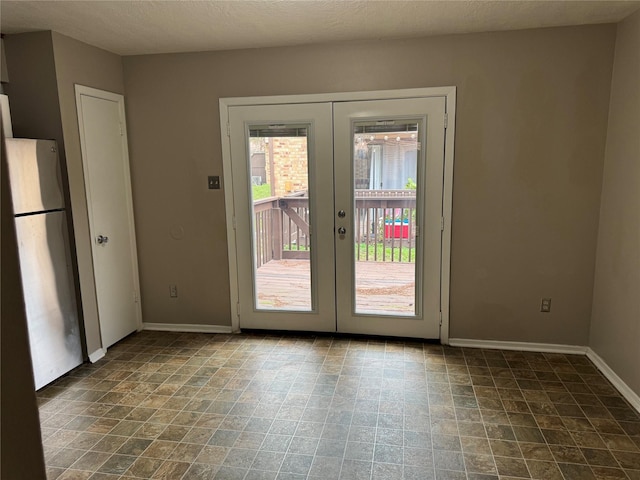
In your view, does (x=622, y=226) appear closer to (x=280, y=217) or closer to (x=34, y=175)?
(x=280, y=217)

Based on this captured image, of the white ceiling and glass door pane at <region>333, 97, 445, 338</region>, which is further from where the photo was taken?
glass door pane at <region>333, 97, 445, 338</region>

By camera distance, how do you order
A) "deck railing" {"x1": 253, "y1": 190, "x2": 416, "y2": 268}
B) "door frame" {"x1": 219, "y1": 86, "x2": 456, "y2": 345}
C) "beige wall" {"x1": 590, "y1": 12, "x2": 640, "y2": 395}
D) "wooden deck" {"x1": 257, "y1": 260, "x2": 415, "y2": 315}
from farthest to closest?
"wooden deck" {"x1": 257, "y1": 260, "x2": 415, "y2": 315} → "deck railing" {"x1": 253, "y1": 190, "x2": 416, "y2": 268} → "door frame" {"x1": 219, "y1": 86, "x2": 456, "y2": 345} → "beige wall" {"x1": 590, "y1": 12, "x2": 640, "y2": 395}

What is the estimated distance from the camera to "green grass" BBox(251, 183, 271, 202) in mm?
3568

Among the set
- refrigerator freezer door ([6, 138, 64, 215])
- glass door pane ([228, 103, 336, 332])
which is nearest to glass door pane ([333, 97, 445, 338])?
glass door pane ([228, 103, 336, 332])

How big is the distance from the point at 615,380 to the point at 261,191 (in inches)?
114

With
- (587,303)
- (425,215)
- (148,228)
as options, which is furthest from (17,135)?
(587,303)

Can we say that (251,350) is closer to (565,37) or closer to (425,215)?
(425,215)

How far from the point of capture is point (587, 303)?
324cm

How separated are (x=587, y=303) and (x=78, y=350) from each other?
12.7 ft

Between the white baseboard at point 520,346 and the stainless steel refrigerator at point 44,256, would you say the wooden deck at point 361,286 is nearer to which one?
the white baseboard at point 520,346

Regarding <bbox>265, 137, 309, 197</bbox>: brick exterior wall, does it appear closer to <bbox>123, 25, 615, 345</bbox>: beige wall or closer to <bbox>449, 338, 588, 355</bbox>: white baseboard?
<bbox>123, 25, 615, 345</bbox>: beige wall

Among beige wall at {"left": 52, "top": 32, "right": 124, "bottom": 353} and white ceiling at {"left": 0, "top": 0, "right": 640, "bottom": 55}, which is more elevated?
white ceiling at {"left": 0, "top": 0, "right": 640, "bottom": 55}

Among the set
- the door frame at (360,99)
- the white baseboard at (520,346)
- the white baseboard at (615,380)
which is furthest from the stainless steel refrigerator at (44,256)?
the white baseboard at (615,380)

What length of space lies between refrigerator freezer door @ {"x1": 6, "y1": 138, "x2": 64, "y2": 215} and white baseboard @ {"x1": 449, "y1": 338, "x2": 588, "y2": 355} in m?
3.19
